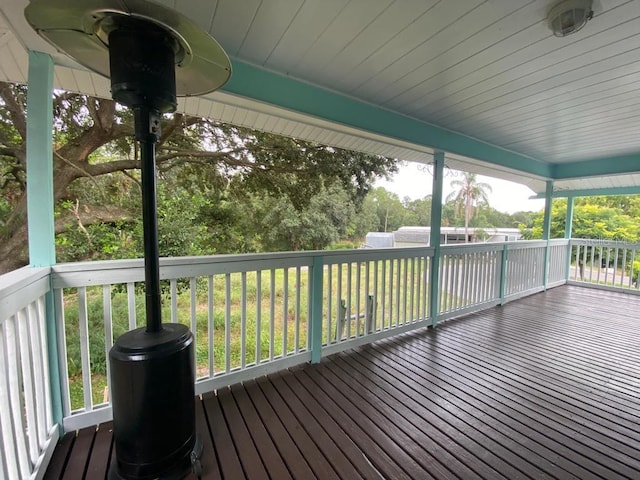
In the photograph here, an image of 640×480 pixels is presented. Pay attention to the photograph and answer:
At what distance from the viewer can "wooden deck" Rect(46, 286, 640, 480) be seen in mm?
1457

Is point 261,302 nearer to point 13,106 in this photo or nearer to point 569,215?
point 13,106

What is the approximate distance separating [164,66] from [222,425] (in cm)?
192

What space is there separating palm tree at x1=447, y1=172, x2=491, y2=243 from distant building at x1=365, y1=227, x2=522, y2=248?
732mm

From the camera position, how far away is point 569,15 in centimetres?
144

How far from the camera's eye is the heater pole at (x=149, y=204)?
126cm

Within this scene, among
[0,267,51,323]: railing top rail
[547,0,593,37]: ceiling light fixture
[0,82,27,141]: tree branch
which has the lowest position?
[0,267,51,323]: railing top rail

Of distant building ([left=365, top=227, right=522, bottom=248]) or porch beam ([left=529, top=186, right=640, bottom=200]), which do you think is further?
distant building ([left=365, top=227, right=522, bottom=248])

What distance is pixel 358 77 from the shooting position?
7.33 feet

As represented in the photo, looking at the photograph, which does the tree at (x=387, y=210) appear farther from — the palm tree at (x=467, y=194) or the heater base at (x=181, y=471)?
the heater base at (x=181, y=471)

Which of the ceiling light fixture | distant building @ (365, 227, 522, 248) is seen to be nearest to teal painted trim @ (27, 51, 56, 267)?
the ceiling light fixture

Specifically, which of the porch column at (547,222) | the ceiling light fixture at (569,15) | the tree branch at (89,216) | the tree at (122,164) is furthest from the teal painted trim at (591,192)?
the tree branch at (89,216)

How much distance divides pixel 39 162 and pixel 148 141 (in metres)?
0.68

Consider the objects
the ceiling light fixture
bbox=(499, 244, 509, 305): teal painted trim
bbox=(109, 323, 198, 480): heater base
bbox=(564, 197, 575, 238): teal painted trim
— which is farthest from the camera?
bbox=(564, 197, 575, 238): teal painted trim

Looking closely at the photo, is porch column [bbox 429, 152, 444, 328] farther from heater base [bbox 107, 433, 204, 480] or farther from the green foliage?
the green foliage
